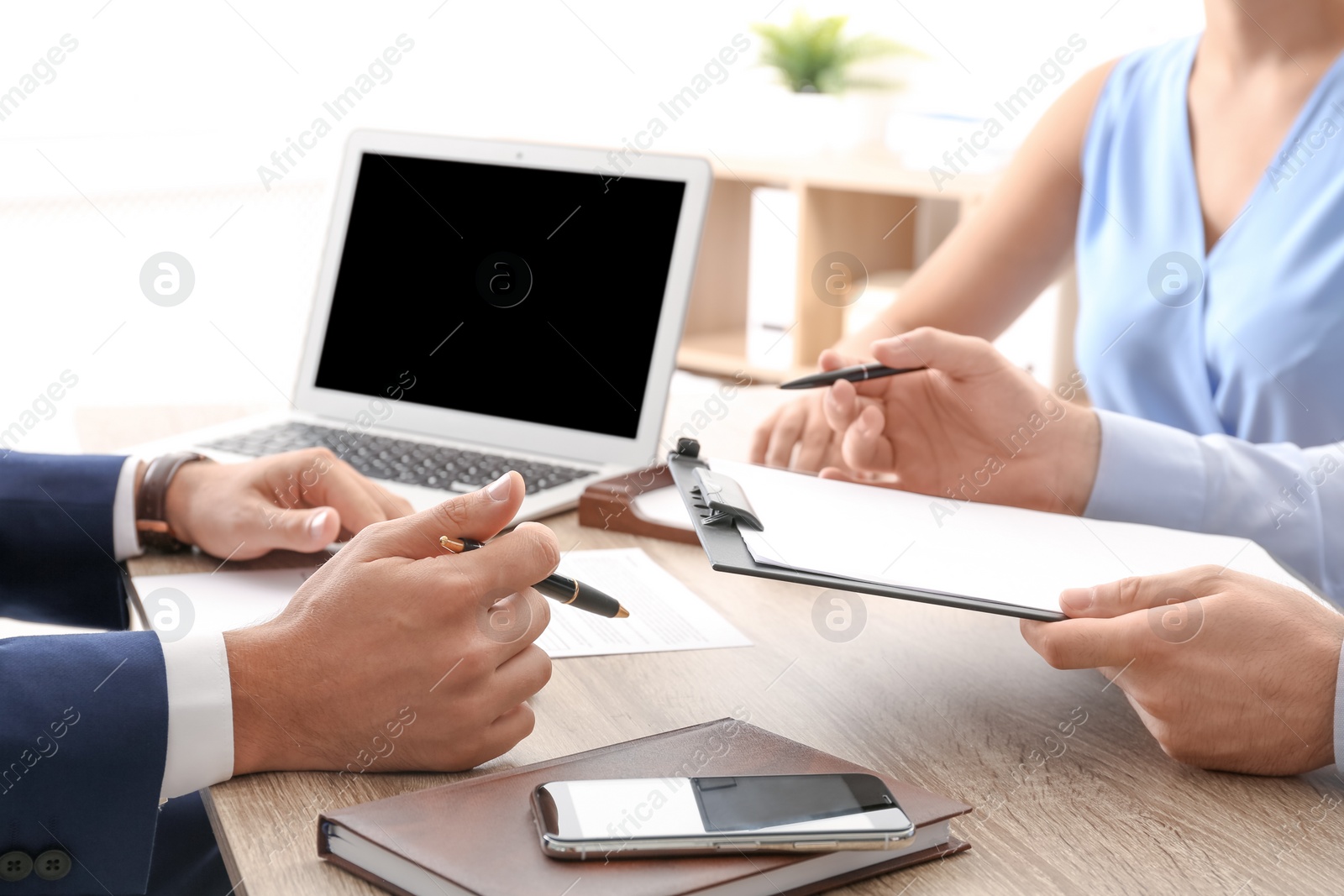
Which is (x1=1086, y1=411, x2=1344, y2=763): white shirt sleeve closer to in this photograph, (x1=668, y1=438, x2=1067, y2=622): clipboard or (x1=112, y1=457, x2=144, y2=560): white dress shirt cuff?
(x1=668, y1=438, x2=1067, y2=622): clipboard

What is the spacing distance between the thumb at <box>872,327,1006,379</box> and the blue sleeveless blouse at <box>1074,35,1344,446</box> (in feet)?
1.10

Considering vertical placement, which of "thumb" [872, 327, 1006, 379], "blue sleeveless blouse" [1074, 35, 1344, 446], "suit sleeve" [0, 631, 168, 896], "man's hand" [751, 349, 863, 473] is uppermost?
"blue sleeveless blouse" [1074, 35, 1344, 446]

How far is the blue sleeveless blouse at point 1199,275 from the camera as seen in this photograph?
3.94 feet

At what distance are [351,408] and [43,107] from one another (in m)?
1.91

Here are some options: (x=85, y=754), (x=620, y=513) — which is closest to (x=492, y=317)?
(x=620, y=513)

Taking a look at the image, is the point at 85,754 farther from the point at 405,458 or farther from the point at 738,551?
the point at 405,458

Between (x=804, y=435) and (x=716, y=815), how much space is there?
2.36 ft

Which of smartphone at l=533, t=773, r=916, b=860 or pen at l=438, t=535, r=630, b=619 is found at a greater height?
pen at l=438, t=535, r=630, b=619

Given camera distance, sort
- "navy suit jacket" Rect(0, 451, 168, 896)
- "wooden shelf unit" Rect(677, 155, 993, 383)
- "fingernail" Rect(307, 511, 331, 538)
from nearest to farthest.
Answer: "navy suit jacket" Rect(0, 451, 168, 896) < "fingernail" Rect(307, 511, 331, 538) < "wooden shelf unit" Rect(677, 155, 993, 383)

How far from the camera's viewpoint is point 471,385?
1328 mm

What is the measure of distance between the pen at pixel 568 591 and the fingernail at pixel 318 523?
30cm

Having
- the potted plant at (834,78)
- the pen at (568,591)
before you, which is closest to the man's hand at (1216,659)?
the pen at (568,591)

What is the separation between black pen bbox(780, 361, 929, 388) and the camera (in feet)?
3.70

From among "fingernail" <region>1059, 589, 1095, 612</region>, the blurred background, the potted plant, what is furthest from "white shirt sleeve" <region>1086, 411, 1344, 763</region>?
the potted plant
